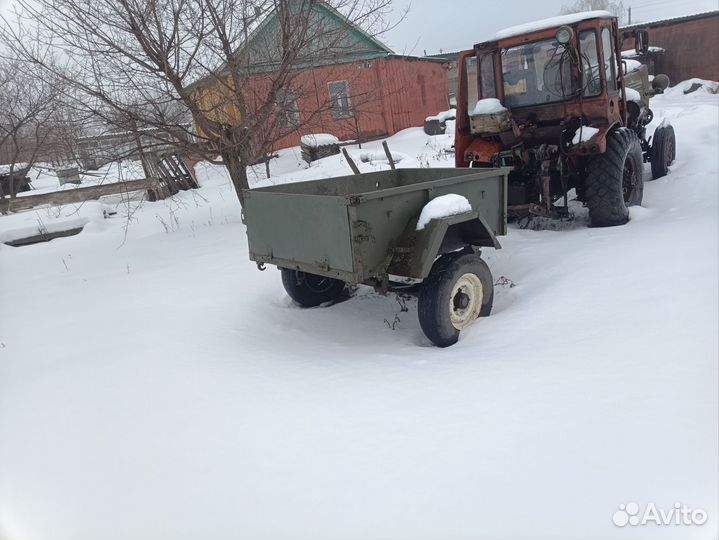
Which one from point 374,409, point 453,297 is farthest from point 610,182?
point 374,409

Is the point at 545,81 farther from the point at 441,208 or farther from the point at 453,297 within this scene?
the point at 453,297

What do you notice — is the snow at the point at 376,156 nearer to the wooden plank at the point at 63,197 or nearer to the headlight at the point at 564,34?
the wooden plank at the point at 63,197

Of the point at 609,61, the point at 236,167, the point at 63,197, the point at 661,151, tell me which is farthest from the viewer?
the point at 63,197

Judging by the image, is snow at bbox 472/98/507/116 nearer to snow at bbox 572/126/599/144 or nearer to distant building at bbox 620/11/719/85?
snow at bbox 572/126/599/144

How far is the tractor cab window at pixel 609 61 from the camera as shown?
18.7 ft

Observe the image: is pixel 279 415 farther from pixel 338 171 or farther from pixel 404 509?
pixel 338 171

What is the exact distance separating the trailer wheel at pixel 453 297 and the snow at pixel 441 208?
38 centimetres

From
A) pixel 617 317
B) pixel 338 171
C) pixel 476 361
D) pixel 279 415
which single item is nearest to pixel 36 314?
pixel 279 415

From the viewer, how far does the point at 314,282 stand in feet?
15.7

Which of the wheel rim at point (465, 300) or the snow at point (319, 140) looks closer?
the wheel rim at point (465, 300)

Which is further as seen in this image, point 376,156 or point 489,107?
point 376,156

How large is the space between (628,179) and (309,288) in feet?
13.5

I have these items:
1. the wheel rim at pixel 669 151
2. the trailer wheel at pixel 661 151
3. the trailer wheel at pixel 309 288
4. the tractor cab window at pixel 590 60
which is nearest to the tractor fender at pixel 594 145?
the tractor cab window at pixel 590 60

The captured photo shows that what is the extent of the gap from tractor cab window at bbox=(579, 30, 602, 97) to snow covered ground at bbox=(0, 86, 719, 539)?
1.75 metres
